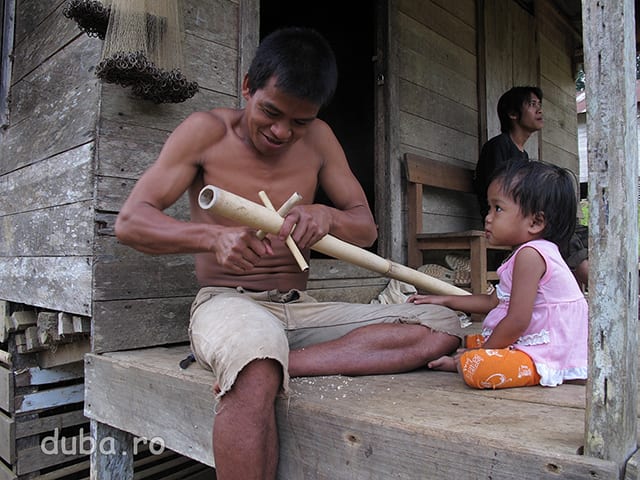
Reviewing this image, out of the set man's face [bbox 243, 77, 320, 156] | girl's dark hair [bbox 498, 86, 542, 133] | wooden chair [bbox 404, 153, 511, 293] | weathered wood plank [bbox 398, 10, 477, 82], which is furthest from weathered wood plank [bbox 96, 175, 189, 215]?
girl's dark hair [bbox 498, 86, 542, 133]

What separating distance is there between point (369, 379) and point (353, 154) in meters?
3.80

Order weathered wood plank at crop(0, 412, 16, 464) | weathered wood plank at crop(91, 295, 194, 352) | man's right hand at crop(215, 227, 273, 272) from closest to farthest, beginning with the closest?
man's right hand at crop(215, 227, 273, 272), weathered wood plank at crop(91, 295, 194, 352), weathered wood plank at crop(0, 412, 16, 464)

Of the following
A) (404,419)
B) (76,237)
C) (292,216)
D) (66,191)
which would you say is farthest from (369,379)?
(66,191)

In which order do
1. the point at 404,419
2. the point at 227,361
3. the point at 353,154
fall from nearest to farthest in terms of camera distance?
the point at 404,419 < the point at 227,361 < the point at 353,154

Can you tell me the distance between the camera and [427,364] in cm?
178

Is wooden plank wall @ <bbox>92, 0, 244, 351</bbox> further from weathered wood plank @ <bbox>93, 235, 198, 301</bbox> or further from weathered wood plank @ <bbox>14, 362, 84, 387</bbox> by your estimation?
weathered wood plank @ <bbox>14, 362, 84, 387</bbox>

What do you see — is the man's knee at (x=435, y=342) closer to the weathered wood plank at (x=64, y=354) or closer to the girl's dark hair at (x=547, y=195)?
the girl's dark hair at (x=547, y=195)

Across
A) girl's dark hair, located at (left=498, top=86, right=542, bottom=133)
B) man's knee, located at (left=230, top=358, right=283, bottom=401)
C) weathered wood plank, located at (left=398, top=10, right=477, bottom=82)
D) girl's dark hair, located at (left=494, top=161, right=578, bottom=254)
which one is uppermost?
weathered wood plank, located at (left=398, top=10, right=477, bottom=82)

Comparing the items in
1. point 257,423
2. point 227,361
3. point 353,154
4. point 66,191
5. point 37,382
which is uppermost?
point 353,154

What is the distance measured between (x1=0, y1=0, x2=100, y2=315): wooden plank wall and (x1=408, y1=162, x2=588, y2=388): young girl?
1529 millimetres

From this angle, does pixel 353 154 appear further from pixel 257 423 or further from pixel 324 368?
pixel 257 423

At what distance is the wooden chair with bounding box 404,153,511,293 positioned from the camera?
10.9 ft

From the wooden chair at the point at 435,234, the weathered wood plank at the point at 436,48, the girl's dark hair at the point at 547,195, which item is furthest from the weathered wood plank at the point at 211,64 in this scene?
the weathered wood plank at the point at 436,48

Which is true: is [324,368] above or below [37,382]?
above
